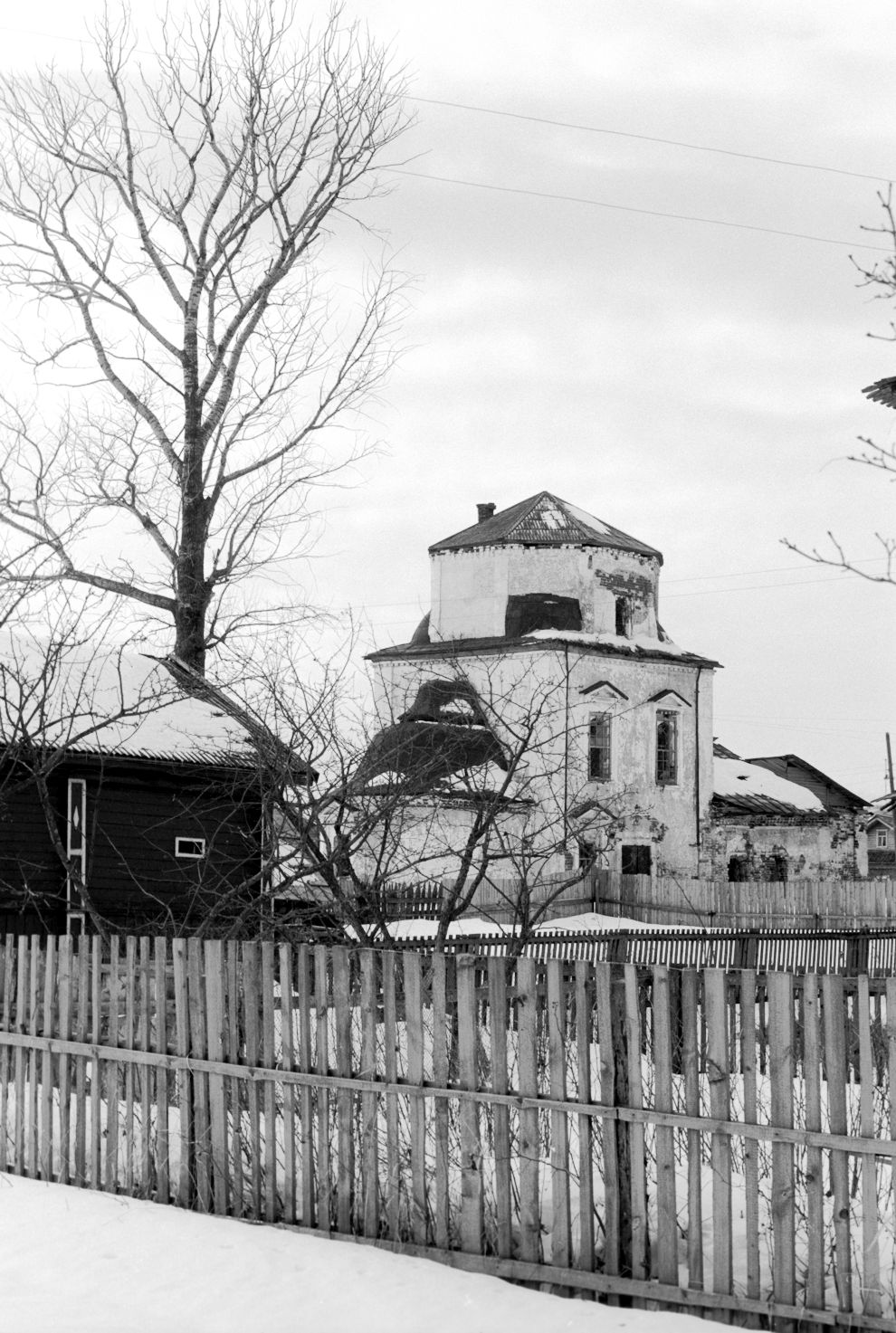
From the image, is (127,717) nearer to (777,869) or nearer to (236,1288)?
(236,1288)

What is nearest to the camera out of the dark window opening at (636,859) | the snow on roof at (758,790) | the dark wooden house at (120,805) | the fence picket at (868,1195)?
the fence picket at (868,1195)

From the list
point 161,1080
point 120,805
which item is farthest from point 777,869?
point 161,1080

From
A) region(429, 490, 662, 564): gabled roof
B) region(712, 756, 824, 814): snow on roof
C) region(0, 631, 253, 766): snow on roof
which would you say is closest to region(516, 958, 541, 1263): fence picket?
region(0, 631, 253, 766): snow on roof

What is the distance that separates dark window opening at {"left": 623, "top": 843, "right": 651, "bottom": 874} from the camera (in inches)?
1950

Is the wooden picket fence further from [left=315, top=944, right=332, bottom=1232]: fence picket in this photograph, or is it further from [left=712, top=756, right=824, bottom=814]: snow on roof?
[left=712, top=756, right=824, bottom=814]: snow on roof

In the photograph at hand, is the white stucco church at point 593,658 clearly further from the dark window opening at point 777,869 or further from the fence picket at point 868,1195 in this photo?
the fence picket at point 868,1195

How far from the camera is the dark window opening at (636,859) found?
163 ft

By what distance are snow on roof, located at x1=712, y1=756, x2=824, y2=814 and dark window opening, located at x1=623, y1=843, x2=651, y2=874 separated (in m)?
4.32

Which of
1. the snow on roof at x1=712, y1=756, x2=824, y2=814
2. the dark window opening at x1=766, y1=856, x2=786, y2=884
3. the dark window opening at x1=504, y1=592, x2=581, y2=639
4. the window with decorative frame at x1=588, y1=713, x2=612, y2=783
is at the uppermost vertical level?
the dark window opening at x1=504, y1=592, x2=581, y2=639

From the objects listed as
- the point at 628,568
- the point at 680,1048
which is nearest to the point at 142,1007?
the point at 680,1048

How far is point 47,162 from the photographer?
112 ft

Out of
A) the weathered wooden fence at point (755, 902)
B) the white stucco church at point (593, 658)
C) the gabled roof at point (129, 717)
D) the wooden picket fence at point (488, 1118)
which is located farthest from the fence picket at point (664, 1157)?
the white stucco church at point (593, 658)

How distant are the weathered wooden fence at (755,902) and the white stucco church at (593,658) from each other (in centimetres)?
301

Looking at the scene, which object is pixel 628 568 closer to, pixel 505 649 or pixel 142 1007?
pixel 505 649
